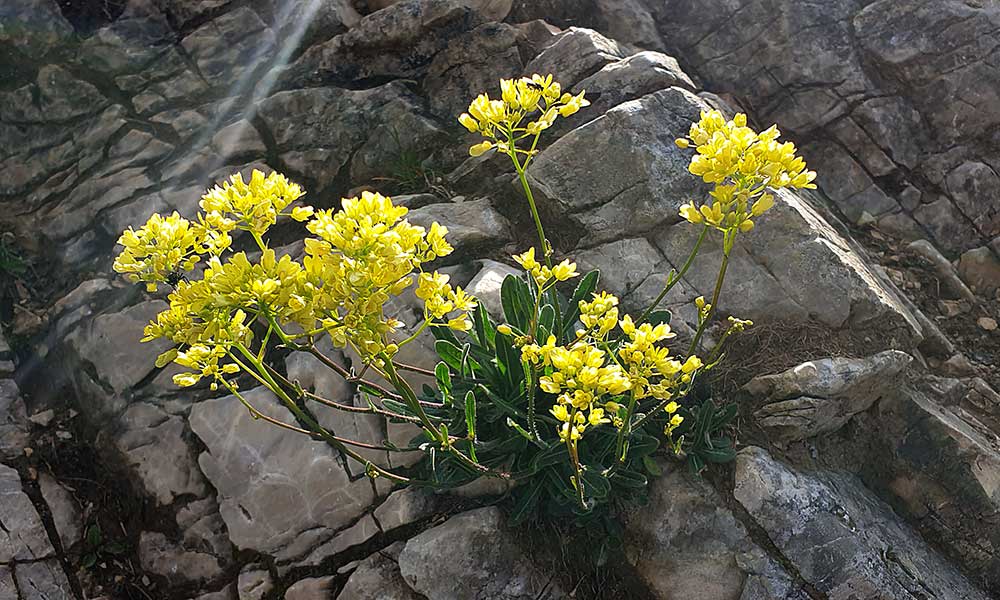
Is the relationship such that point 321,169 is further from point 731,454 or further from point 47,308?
point 731,454

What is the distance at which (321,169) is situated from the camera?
4.78 metres

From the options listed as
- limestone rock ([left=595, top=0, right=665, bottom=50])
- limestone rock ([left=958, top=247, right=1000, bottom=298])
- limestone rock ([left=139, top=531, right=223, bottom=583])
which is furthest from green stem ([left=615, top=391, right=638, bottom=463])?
limestone rock ([left=595, top=0, right=665, bottom=50])

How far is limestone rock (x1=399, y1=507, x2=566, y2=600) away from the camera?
306cm

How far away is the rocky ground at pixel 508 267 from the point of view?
10.4 ft

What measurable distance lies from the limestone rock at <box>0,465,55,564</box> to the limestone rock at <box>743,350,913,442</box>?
11.9 ft

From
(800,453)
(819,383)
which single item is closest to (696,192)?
(819,383)

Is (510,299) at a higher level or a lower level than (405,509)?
higher

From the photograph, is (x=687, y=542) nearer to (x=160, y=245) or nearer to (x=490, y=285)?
(x=490, y=285)

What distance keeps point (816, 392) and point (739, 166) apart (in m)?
1.64

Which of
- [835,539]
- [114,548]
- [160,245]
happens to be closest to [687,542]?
[835,539]

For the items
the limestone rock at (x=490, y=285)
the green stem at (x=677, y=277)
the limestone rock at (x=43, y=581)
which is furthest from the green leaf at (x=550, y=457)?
the limestone rock at (x=43, y=581)

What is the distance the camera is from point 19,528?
3582mm

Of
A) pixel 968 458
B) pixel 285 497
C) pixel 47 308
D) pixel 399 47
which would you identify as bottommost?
pixel 968 458

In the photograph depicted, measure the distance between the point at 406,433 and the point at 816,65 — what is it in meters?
4.27
